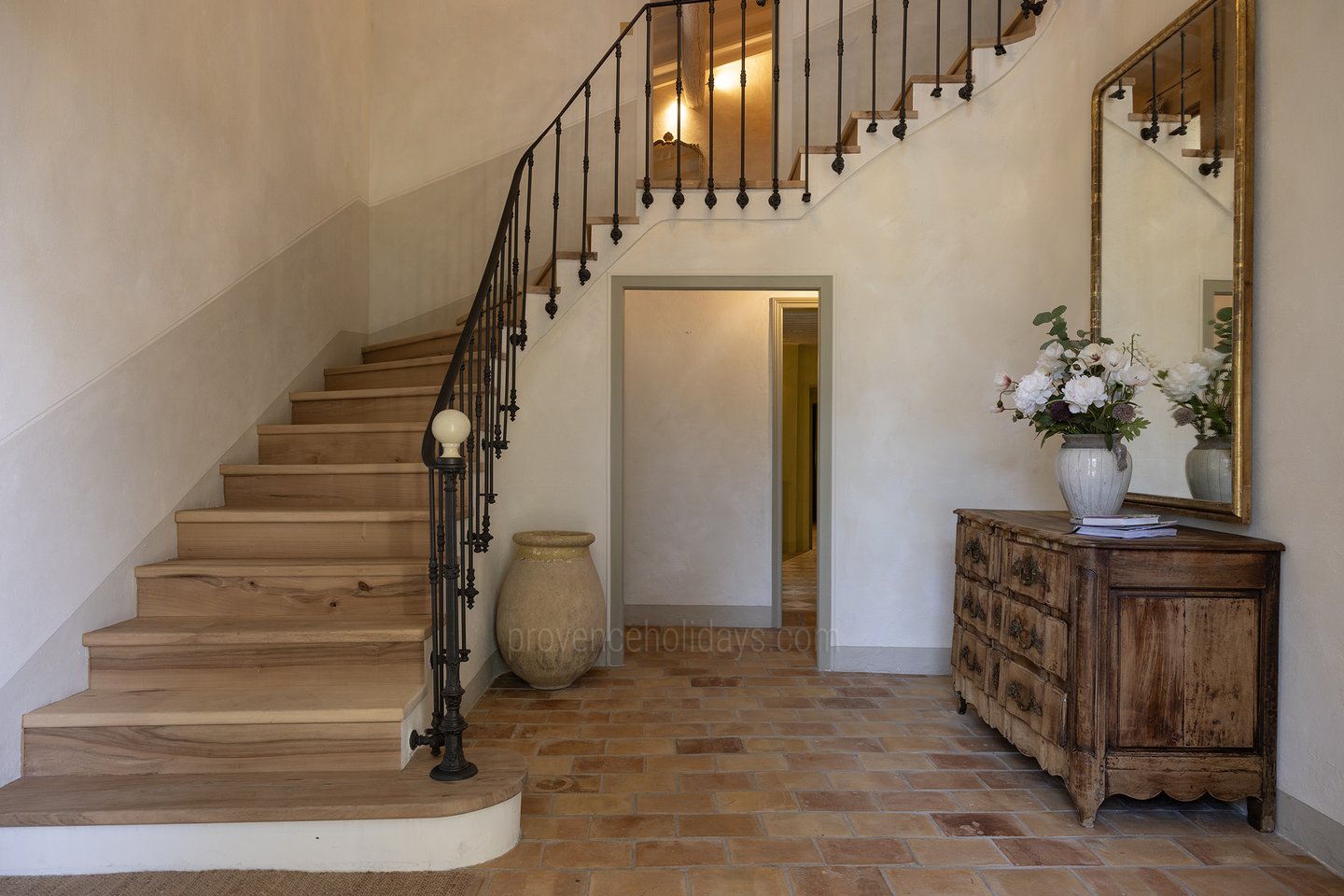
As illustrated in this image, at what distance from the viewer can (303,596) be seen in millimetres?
2896

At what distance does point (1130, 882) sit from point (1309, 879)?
48cm

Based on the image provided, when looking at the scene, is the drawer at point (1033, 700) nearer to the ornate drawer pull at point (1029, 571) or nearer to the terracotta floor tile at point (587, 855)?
the ornate drawer pull at point (1029, 571)

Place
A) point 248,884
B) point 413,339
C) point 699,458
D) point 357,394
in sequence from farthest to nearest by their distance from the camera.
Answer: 1. point 699,458
2. point 413,339
3. point 357,394
4. point 248,884

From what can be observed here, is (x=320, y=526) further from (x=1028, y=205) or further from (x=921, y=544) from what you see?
(x=1028, y=205)

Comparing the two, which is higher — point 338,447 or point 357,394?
point 357,394

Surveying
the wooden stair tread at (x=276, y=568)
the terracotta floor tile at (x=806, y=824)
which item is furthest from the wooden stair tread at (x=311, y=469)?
the terracotta floor tile at (x=806, y=824)

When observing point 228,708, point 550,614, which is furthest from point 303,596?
point 550,614

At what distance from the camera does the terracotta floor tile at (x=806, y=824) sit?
94.0 inches

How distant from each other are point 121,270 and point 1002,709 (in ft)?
11.4

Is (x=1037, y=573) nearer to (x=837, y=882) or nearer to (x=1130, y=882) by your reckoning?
(x=1130, y=882)

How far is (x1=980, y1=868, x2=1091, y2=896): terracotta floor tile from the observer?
2.09m

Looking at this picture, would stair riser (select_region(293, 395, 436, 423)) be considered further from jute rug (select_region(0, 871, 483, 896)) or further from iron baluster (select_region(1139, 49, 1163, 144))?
iron baluster (select_region(1139, 49, 1163, 144))

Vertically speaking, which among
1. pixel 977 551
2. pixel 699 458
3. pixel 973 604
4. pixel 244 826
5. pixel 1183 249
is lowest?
pixel 244 826

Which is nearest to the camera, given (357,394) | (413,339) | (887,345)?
(357,394)
